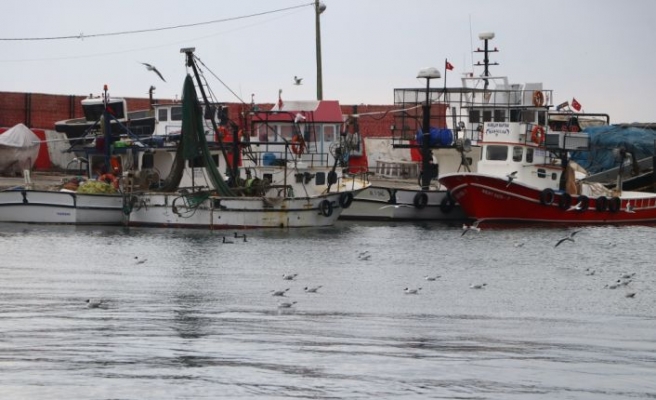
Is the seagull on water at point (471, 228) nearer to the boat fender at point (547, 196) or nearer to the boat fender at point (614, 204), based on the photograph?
the boat fender at point (547, 196)

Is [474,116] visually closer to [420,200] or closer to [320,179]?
[420,200]

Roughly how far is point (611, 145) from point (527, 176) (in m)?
12.7

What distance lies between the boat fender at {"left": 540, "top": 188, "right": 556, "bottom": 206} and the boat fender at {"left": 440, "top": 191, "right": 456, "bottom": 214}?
10.4 feet

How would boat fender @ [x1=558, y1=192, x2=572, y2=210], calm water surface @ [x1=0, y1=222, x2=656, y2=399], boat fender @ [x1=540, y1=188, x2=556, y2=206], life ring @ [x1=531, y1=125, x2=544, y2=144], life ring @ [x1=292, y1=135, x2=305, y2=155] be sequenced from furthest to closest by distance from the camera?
boat fender @ [x1=558, y1=192, x2=572, y2=210] → boat fender @ [x1=540, y1=188, x2=556, y2=206] → life ring @ [x1=531, y1=125, x2=544, y2=144] → life ring @ [x1=292, y1=135, x2=305, y2=155] → calm water surface @ [x1=0, y1=222, x2=656, y2=399]

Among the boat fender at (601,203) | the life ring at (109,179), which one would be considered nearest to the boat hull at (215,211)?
the life ring at (109,179)

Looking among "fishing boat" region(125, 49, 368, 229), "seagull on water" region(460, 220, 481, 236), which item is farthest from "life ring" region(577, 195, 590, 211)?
"fishing boat" region(125, 49, 368, 229)

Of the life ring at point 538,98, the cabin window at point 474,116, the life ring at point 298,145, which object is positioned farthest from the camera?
the cabin window at point 474,116

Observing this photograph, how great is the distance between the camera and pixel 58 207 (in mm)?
40531

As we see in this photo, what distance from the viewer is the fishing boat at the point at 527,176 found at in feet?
148

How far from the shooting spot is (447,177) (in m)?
44.9

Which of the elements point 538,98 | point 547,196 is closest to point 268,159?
point 547,196

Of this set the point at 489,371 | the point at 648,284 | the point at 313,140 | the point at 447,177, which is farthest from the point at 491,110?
the point at 489,371

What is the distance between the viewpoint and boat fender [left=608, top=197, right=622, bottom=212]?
157ft

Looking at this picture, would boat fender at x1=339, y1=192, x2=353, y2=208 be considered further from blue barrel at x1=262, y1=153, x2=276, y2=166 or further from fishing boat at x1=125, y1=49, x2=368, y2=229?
blue barrel at x1=262, y1=153, x2=276, y2=166
